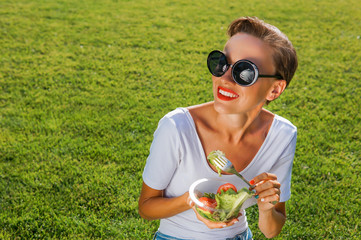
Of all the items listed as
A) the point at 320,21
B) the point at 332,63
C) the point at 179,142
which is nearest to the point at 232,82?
the point at 179,142

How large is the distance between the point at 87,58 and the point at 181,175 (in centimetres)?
518

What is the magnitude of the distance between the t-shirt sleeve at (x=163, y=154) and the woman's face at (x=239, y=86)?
12.0 inches

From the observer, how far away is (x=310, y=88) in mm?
6355

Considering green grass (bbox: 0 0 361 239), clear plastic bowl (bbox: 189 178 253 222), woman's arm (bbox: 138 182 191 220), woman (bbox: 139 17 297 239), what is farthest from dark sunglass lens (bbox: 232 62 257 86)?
green grass (bbox: 0 0 361 239)

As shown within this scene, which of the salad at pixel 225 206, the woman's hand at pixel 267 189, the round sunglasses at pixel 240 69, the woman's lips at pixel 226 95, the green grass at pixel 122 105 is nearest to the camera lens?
the salad at pixel 225 206

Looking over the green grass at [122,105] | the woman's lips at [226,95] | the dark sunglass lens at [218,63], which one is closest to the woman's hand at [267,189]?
the woman's lips at [226,95]

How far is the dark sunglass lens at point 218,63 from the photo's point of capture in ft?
6.86

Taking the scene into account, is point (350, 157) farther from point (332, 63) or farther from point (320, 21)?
point (320, 21)

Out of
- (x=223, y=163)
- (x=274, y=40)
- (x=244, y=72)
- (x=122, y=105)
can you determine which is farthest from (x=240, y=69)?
(x=122, y=105)

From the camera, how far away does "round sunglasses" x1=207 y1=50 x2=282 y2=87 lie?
2002 millimetres

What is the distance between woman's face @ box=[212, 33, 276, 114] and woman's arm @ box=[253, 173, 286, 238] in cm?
44

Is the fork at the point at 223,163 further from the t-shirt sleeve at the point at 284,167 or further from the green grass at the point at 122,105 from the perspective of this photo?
the green grass at the point at 122,105

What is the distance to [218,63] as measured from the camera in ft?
6.92

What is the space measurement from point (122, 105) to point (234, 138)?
339cm
